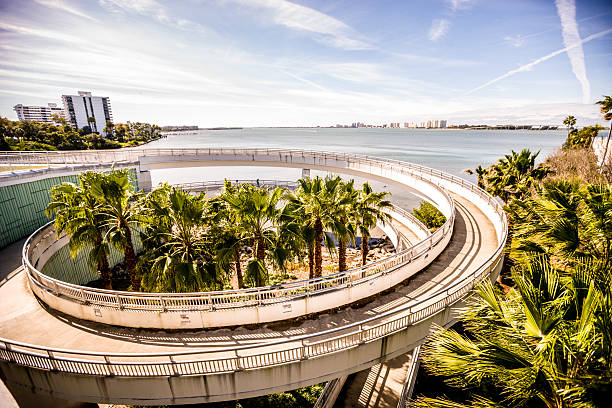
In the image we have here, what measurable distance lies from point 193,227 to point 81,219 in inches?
186

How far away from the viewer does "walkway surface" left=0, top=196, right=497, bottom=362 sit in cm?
941

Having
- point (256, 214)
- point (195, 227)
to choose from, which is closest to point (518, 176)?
point (256, 214)

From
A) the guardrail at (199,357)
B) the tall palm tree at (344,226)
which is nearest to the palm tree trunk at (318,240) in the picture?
the tall palm tree at (344,226)

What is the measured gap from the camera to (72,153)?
28.8 meters

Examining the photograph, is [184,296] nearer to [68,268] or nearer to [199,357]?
[199,357]

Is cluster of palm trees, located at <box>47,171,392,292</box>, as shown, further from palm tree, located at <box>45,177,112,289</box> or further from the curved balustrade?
the curved balustrade

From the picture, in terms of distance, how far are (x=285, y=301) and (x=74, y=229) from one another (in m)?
9.61

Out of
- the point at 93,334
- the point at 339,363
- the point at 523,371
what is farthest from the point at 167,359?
the point at 523,371

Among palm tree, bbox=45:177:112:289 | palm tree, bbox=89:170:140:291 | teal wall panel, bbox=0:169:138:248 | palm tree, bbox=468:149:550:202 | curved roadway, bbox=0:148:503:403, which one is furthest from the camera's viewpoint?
palm tree, bbox=468:149:550:202

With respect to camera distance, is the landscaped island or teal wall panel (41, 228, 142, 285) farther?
teal wall panel (41, 228, 142, 285)

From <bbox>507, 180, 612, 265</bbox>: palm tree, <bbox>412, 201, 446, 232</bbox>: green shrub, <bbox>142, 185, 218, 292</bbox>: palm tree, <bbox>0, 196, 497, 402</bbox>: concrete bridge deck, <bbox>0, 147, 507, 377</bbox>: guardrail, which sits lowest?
<bbox>412, 201, 446, 232</bbox>: green shrub

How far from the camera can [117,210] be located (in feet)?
41.0

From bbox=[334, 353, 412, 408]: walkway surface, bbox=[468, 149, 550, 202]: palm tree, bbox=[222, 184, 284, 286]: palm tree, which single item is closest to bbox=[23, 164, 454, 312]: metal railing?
bbox=[222, 184, 284, 286]: palm tree

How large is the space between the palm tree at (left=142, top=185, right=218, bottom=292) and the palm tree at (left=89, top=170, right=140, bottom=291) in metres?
0.89
